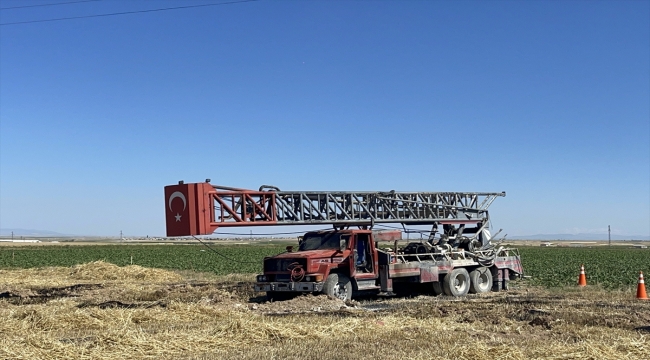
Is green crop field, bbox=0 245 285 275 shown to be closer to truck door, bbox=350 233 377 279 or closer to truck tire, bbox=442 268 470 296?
truck door, bbox=350 233 377 279

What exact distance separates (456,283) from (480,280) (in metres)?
1.38

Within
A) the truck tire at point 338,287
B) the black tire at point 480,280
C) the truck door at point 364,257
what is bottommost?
the black tire at point 480,280

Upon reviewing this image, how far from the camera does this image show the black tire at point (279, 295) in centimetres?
Answer: 1838

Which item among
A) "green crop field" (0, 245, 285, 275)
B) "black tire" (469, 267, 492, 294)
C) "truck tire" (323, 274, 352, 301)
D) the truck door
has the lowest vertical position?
"green crop field" (0, 245, 285, 275)

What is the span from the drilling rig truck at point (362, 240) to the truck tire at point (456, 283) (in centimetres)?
3

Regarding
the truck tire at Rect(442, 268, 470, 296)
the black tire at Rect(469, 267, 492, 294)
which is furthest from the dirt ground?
the black tire at Rect(469, 267, 492, 294)

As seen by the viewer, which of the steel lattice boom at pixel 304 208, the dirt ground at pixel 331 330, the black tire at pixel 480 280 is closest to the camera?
the dirt ground at pixel 331 330

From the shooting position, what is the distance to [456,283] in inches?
837

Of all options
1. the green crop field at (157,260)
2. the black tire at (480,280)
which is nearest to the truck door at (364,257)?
the black tire at (480,280)

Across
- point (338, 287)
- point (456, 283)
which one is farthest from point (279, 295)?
point (456, 283)

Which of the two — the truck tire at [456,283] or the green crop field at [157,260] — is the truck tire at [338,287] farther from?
the green crop field at [157,260]

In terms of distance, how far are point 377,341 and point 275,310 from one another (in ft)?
17.3

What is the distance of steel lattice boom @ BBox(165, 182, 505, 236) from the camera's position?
16.2 meters

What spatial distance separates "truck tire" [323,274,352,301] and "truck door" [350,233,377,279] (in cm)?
52
